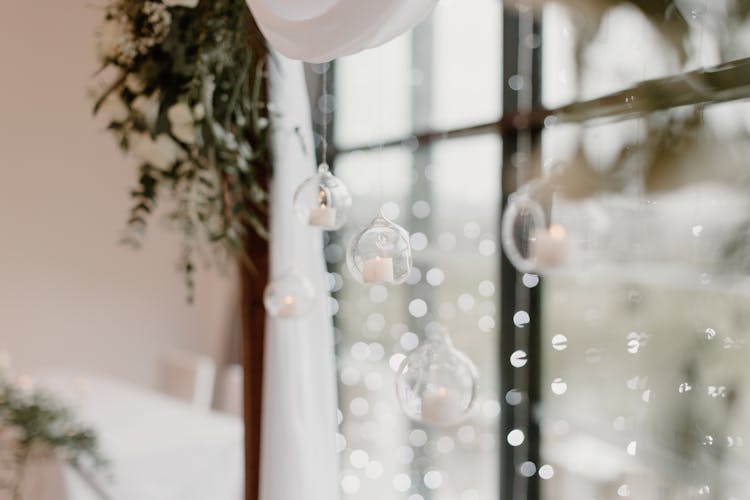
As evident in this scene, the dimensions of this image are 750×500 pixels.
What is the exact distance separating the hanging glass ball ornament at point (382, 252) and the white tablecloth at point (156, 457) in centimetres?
177

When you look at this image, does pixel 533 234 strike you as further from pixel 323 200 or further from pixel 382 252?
pixel 323 200

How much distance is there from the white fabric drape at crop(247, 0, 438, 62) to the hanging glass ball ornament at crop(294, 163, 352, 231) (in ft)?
1.11

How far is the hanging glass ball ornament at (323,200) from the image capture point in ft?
4.65

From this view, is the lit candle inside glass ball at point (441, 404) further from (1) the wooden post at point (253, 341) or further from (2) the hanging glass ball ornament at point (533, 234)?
(1) the wooden post at point (253, 341)

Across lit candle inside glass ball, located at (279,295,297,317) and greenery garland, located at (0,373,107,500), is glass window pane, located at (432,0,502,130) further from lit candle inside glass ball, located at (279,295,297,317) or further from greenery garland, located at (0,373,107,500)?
greenery garland, located at (0,373,107,500)

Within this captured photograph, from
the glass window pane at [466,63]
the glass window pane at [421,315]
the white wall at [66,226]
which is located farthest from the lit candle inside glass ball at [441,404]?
the white wall at [66,226]

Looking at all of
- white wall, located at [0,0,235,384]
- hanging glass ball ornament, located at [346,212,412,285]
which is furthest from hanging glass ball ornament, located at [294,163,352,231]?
white wall, located at [0,0,235,384]

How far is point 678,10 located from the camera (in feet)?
1.90

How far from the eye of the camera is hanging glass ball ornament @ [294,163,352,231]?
4.65 feet

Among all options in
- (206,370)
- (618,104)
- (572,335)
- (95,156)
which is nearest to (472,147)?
(572,335)

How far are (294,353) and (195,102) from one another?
0.58 m

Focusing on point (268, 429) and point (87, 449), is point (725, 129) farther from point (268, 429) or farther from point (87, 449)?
point (87, 449)

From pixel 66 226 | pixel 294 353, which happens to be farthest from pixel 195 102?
pixel 66 226

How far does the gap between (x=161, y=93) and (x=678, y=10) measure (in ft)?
4.28
